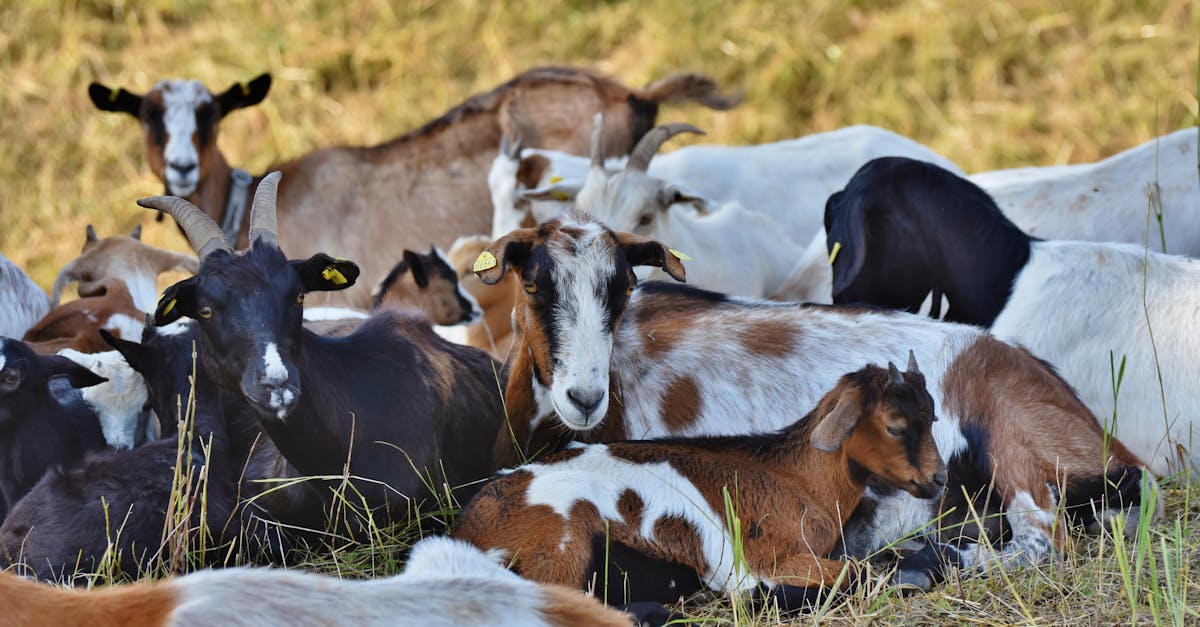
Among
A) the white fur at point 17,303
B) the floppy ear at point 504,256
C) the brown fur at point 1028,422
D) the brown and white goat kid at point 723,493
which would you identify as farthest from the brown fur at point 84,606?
the white fur at point 17,303

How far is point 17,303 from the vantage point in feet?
21.8

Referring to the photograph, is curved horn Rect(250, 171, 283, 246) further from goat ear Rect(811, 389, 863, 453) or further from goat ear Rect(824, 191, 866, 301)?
goat ear Rect(824, 191, 866, 301)

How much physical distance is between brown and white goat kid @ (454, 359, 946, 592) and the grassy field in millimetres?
7521

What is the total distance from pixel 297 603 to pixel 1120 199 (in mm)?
5157

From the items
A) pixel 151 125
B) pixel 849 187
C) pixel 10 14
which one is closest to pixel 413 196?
pixel 151 125

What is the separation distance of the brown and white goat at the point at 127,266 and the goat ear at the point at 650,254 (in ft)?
9.79

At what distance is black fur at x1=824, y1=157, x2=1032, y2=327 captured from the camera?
5668 mm

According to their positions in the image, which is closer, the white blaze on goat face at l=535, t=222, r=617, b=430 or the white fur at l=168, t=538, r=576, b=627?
the white fur at l=168, t=538, r=576, b=627

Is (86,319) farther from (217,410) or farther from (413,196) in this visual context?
(413,196)

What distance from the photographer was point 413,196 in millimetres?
8992

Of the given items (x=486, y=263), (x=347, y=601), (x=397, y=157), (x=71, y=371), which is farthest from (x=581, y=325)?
(x=397, y=157)

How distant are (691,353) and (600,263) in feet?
1.71

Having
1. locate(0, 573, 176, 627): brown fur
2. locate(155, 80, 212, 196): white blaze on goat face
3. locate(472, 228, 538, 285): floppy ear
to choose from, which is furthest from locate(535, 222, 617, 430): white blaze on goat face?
locate(155, 80, 212, 196): white blaze on goat face

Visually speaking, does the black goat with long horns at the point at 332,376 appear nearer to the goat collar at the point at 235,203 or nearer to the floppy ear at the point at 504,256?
the floppy ear at the point at 504,256
